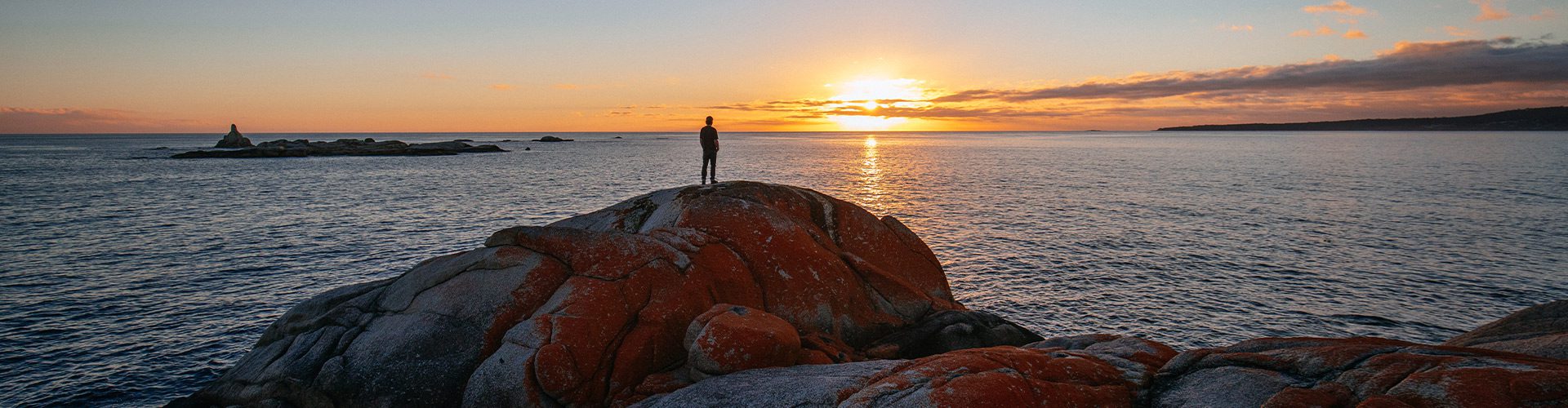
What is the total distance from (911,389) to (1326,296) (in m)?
20.2

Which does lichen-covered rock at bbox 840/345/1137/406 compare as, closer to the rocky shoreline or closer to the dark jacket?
the rocky shoreline

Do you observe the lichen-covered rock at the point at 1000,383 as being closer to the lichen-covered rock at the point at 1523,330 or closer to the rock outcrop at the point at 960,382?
the rock outcrop at the point at 960,382

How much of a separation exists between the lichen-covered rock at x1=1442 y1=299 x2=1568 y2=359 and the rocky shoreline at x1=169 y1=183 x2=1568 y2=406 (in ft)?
0.22

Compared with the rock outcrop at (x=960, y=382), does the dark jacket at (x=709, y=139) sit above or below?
above

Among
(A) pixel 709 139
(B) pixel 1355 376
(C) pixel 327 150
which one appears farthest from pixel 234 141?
(B) pixel 1355 376

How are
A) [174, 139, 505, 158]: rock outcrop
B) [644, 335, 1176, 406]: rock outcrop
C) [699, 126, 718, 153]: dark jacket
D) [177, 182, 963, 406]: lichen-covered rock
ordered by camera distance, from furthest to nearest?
[174, 139, 505, 158]: rock outcrop → [699, 126, 718, 153]: dark jacket → [177, 182, 963, 406]: lichen-covered rock → [644, 335, 1176, 406]: rock outcrop

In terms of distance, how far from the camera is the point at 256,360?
1248cm

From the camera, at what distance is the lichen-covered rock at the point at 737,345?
33.7 feet

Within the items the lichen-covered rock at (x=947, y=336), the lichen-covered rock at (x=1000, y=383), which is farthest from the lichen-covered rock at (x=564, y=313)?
the lichen-covered rock at (x=1000, y=383)

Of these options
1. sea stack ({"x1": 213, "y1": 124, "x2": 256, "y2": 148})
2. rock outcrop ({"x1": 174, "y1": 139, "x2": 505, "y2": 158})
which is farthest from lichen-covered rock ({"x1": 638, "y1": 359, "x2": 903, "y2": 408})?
sea stack ({"x1": 213, "y1": 124, "x2": 256, "y2": 148})

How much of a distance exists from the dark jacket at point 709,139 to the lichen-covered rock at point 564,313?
31.9 ft

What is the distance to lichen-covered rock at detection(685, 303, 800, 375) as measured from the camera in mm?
10281

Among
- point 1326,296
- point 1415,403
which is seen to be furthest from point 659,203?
point 1326,296

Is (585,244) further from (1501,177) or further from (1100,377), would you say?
(1501,177)
